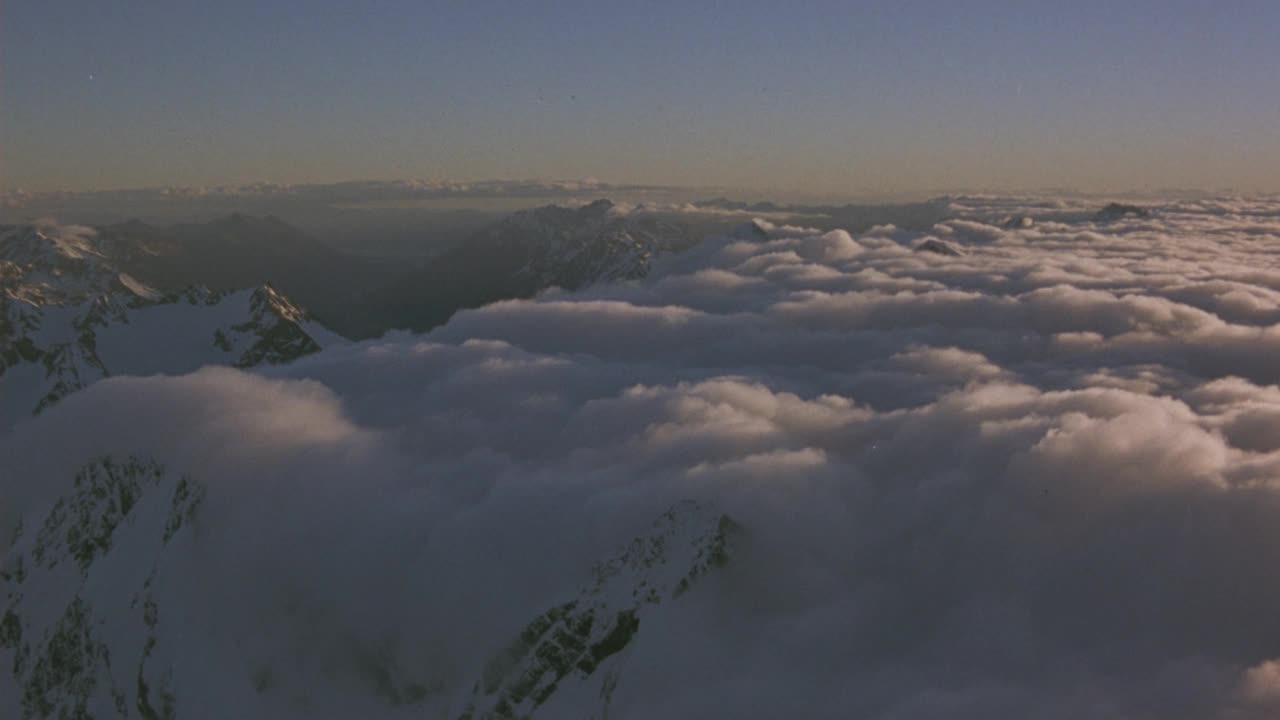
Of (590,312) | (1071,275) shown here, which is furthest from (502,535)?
(1071,275)

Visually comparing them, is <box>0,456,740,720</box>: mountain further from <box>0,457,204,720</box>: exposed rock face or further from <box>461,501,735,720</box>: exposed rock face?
<box>0,457,204,720</box>: exposed rock face

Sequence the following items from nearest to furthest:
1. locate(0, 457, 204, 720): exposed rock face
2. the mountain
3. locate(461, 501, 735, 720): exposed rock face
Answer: locate(461, 501, 735, 720): exposed rock face < the mountain < locate(0, 457, 204, 720): exposed rock face

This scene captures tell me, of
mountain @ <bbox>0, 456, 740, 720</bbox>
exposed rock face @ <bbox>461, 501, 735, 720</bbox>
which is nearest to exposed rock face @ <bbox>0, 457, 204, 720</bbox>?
mountain @ <bbox>0, 456, 740, 720</bbox>

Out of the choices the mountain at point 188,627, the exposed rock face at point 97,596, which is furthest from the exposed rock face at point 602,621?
the exposed rock face at point 97,596

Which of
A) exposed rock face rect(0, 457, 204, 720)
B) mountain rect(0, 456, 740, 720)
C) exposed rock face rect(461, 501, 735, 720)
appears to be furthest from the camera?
exposed rock face rect(0, 457, 204, 720)

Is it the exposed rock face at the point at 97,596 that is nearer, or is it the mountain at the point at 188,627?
the mountain at the point at 188,627

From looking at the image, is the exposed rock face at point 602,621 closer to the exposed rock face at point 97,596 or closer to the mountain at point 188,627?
the mountain at point 188,627

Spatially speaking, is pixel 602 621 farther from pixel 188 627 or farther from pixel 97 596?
pixel 97 596

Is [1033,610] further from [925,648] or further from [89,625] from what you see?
[89,625]
